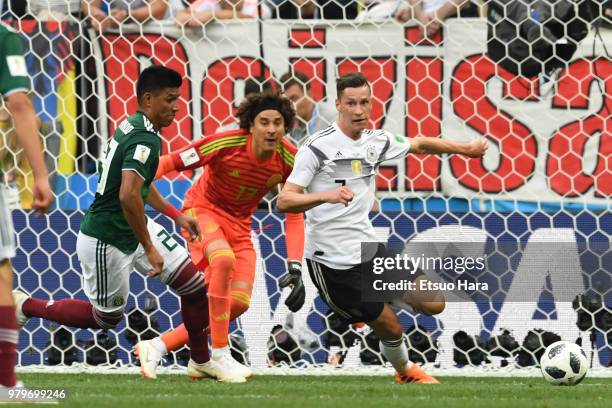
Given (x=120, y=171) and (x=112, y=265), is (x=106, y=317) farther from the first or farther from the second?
(x=120, y=171)

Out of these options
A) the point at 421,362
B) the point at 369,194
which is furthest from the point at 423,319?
the point at 369,194

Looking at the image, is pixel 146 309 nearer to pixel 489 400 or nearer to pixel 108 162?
pixel 108 162

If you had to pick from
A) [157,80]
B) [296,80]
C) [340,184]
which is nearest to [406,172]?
[296,80]

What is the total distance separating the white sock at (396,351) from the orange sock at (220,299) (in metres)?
0.98

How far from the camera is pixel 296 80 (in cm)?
881

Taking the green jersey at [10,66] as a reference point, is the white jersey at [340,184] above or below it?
below

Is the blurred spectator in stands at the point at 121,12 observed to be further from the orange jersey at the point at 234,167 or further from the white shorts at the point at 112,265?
the white shorts at the point at 112,265

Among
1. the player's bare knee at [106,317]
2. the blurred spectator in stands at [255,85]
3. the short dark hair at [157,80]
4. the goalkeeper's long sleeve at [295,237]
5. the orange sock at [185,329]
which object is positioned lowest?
the orange sock at [185,329]

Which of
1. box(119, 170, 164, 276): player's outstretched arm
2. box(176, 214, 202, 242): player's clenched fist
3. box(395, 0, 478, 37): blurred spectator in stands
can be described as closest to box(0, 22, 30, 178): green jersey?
box(119, 170, 164, 276): player's outstretched arm

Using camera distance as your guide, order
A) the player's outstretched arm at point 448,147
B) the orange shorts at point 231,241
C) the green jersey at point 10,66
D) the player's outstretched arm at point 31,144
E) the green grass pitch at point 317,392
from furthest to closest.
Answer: the orange shorts at point 231,241 < the player's outstretched arm at point 448,147 < the green grass pitch at point 317,392 < the green jersey at point 10,66 < the player's outstretched arm at point 31,144

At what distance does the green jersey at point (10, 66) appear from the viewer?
5.14 metres

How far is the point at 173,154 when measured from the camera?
25.9 ft

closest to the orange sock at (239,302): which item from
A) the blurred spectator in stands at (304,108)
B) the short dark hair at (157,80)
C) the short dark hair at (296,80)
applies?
the blurred spectator in stands at (304,108)

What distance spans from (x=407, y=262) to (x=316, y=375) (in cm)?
105
